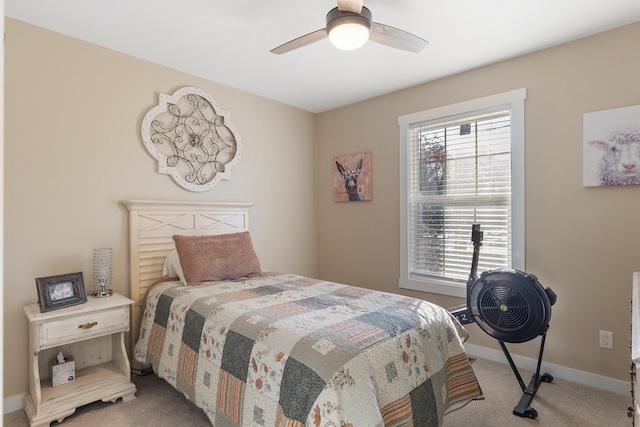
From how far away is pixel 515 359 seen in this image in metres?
2.87

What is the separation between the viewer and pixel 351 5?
71.1 inches

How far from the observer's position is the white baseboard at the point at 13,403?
7.54 feet

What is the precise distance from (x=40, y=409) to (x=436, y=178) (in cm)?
336

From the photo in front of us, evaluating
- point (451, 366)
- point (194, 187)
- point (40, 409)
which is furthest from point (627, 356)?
point (40, 409)

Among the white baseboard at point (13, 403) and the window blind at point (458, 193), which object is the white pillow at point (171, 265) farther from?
the window blind at point (458, 193)

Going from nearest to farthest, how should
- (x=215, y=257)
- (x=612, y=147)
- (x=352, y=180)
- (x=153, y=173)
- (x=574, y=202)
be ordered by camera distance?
(x=612, y=147), (x=574, y=202), (x=215, y=257), (x=153, y=173), (x=352, y=180)

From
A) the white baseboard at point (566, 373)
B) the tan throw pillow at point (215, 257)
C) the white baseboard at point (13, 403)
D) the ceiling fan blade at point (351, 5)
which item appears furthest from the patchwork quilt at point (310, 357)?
the ceiling fan blade at point (351, 5)

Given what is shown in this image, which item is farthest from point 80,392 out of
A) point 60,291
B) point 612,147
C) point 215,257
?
point 612,147

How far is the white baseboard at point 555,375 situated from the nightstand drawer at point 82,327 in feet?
1.59

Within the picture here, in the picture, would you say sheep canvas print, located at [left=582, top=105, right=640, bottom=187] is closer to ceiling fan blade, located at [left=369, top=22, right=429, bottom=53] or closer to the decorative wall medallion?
ceiling fan blade, located at [left=369, top=22, right=429, bottom=53]

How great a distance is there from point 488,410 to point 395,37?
2355 mm

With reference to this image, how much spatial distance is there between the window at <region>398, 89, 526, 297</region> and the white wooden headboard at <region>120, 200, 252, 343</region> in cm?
192

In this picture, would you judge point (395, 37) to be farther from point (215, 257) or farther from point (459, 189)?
point (215, 257)

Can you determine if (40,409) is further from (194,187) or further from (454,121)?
(454,121)
